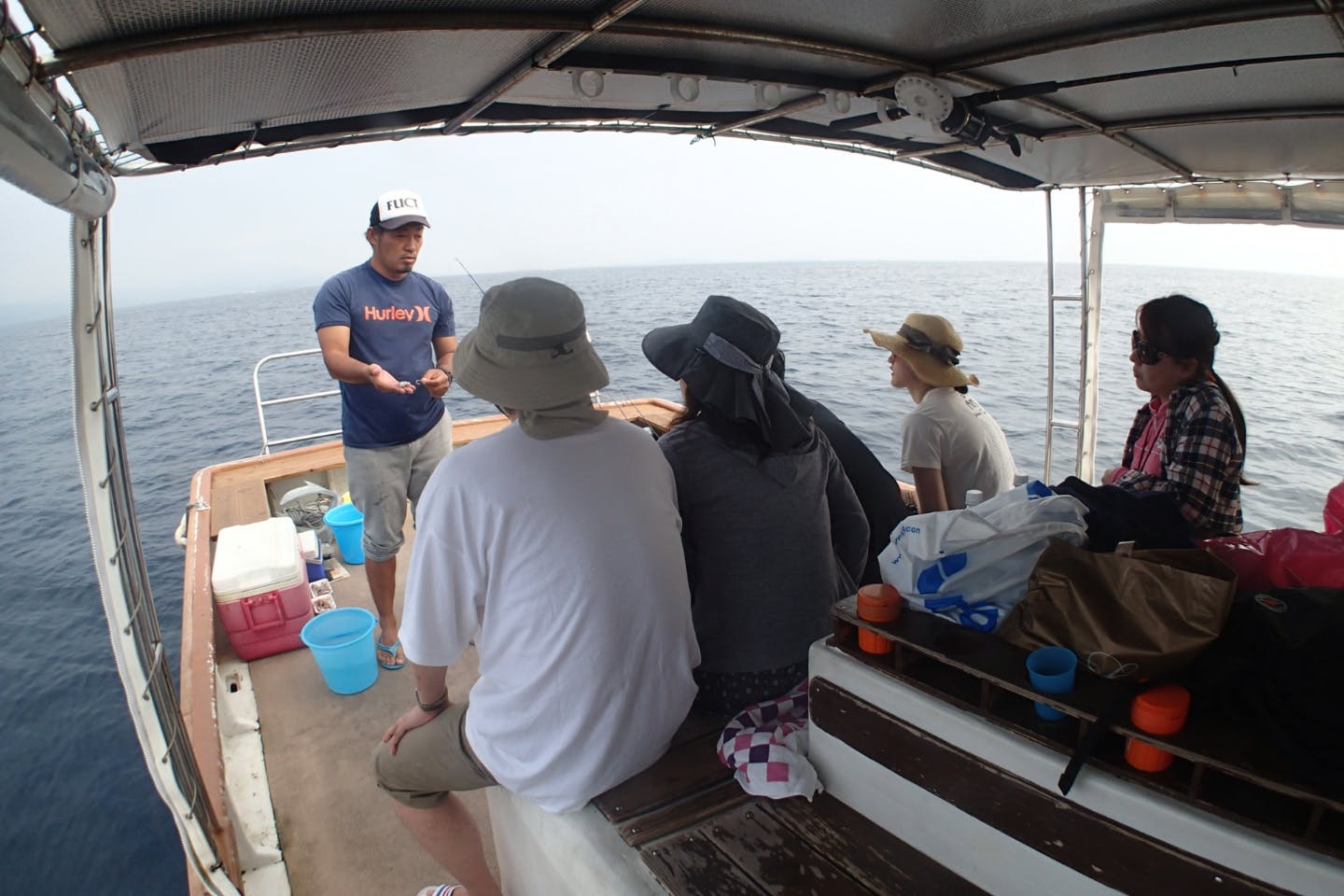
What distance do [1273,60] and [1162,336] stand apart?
2.64 feet

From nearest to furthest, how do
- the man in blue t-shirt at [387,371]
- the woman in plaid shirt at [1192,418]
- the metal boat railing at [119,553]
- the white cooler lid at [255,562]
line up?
the metal boat railing at [119,553] < the woman in plaid shirt at [1192,418] < the man in blue t-shirt at [387,371] < the white cooler lid at [255,562]

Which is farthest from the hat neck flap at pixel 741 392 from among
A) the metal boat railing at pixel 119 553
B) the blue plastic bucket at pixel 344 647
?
the blue plastic bucket at pixel 344 647

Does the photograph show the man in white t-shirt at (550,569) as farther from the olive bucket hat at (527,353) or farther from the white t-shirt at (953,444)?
the white t-shirt at (953,444)

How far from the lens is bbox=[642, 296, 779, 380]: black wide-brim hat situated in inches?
66.6

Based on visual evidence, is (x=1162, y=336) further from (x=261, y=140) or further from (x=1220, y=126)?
(x=261, y=140)

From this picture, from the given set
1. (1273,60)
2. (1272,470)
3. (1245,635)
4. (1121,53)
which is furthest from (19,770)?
(1272,470)

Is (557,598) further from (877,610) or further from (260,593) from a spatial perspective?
(260,593)

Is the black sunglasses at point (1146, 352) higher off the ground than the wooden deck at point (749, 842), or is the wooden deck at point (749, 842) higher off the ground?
the black sunglasses at point (1146, 352)

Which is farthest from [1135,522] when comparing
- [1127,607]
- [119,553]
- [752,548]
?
[119,553]

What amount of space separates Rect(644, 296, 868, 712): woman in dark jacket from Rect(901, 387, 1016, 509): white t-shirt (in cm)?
93

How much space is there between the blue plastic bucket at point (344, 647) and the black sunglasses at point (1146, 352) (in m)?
2.80

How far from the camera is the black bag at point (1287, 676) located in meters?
0.98

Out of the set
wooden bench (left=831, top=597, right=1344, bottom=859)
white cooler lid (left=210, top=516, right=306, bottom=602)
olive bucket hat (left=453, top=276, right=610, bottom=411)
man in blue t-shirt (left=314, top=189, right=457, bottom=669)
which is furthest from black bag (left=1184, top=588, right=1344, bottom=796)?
white cooler lid (left=210, top=516, right=306, bottom=602)

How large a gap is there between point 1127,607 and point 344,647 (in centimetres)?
256
